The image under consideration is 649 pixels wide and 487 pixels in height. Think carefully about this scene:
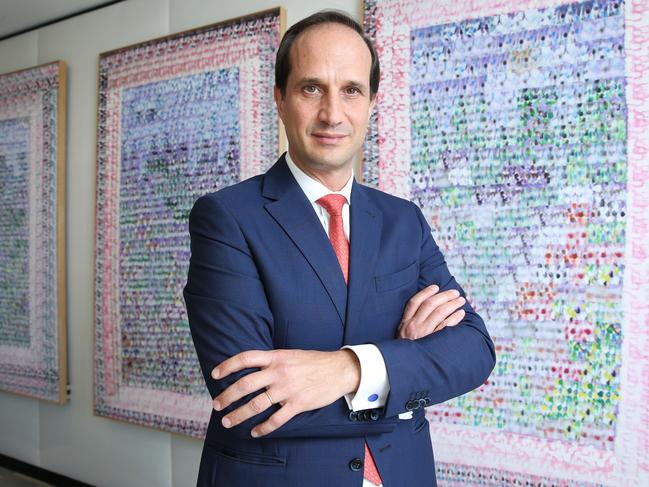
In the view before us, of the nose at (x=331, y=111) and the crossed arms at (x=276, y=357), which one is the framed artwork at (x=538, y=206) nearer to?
the crossed arms at (x=276, y=357)

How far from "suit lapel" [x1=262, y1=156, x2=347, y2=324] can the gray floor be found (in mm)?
3029

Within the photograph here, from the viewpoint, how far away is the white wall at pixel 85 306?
9.36ft

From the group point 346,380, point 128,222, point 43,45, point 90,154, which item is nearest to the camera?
point 346,380

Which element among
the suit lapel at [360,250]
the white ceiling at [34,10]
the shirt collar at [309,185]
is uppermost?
the white ceiling at [34,10]

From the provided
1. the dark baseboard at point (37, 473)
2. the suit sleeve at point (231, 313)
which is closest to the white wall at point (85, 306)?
the dark baseboard at point (37, 473)

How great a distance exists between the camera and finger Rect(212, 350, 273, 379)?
1.05 meters

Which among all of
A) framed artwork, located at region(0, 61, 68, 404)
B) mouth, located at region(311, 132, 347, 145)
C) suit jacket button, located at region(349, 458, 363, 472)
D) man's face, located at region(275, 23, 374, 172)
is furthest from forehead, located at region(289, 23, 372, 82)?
framed artwork, located at region(0, 61, 68, 404)

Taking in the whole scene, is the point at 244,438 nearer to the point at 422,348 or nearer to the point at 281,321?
the point at 281,321

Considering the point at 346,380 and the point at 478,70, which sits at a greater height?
the point at 478,70

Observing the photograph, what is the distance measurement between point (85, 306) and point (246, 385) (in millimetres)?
2463

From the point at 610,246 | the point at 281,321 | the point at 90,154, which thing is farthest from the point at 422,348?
the point at 90,154

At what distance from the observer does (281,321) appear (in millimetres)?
1170

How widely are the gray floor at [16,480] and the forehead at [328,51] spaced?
3227mm

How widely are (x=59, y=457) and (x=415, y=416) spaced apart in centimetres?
285
